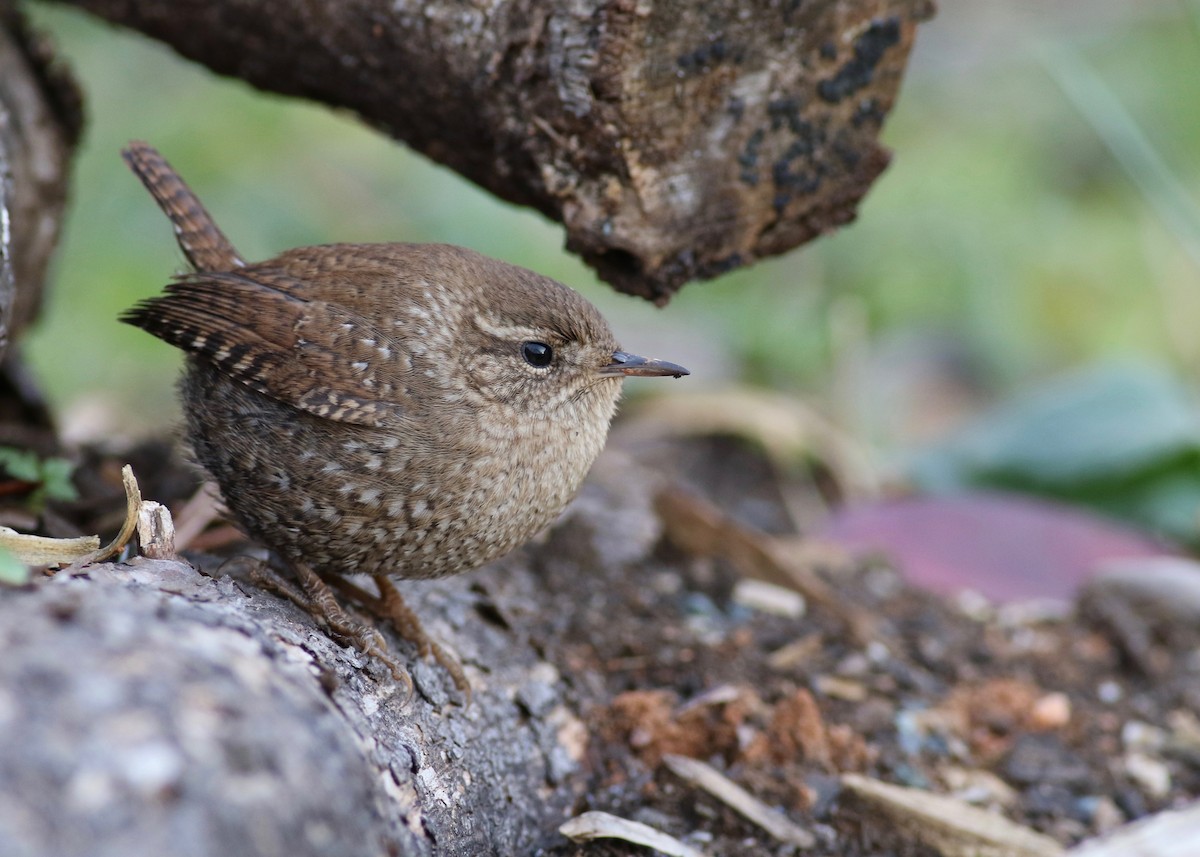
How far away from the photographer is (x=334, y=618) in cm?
253

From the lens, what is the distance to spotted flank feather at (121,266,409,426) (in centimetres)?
258

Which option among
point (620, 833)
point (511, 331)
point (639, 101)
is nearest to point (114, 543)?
point (511, 331)

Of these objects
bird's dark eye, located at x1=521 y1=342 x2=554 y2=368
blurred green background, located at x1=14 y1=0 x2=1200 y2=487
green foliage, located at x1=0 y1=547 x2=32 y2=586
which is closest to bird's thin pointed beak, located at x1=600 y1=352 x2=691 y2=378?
bird's dark eye, located at x1=521 y1=342 x2=554 y2=368

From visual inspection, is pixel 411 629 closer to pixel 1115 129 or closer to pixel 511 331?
pixel 511 331

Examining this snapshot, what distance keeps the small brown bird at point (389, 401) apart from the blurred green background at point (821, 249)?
7.23 feet

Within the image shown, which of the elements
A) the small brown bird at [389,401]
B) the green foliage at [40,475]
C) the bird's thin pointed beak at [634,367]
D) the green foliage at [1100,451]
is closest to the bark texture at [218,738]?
the small brown bird at [389,401]

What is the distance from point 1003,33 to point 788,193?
23.4 ft

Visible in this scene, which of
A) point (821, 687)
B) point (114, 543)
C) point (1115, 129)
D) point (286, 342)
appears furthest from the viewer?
point (1115, 129)

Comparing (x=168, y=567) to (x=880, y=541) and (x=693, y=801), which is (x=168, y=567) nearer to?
(x=693, y=801)

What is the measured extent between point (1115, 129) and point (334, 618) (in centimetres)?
315

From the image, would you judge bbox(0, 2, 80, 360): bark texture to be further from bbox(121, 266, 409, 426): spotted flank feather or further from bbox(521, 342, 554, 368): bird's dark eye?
bbox(521, 342, 554, 368): bird's dark eye

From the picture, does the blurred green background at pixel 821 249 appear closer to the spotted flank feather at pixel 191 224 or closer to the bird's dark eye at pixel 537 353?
the spotted flank feather at pixel 191 224

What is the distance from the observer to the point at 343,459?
2.53 m

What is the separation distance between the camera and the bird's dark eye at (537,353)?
111 inches
